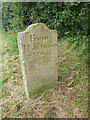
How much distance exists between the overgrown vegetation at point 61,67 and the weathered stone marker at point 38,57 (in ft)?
0.85

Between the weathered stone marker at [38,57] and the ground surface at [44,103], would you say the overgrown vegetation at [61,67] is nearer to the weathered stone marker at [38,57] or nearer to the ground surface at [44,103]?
the ground surface at [44,103]

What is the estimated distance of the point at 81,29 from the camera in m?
4.04

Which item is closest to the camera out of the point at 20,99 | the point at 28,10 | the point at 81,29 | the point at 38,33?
the point at 38,33

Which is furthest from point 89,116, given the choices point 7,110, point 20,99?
point 7,110

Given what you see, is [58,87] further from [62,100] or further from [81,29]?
[81,29]

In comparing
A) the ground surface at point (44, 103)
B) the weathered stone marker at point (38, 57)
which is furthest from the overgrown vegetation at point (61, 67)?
the weathered stone marker at point (38, 57)

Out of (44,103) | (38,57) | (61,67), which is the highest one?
(38,57)

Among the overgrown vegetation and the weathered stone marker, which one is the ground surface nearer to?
the overgrown vegetation

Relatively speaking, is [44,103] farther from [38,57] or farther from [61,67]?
[61,67]

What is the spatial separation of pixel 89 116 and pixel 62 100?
50 centimetres

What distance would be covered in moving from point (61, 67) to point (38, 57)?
3.66 ft

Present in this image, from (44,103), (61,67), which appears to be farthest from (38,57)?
(61,67)

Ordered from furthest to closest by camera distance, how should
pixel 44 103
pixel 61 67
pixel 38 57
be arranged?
pixel 61 67
pixel 38 57
pixel 44 103

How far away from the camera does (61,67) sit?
9.85ft
